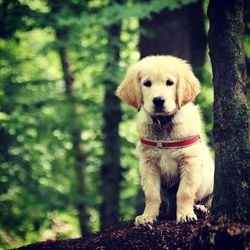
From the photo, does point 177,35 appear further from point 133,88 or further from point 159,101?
point 159,101

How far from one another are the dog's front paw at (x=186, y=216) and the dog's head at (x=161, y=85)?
0.92 metres

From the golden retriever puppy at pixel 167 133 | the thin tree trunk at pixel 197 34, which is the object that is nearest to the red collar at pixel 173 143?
the golden retriever puppy at pixel 167 133

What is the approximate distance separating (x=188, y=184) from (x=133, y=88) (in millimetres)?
1055

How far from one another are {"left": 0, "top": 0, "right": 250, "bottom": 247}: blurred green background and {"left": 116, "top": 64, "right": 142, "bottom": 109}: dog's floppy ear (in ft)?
7.91

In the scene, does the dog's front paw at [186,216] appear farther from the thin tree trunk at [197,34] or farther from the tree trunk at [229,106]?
the thin tree trunk at [197,34]

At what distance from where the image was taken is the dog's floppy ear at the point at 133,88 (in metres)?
5.00

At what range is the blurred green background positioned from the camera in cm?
893

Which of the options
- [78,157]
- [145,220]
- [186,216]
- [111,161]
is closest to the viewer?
[186,216]

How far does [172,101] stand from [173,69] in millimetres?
308

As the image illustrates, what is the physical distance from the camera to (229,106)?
159 inches

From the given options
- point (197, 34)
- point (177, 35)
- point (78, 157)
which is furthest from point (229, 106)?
point (78, 157)

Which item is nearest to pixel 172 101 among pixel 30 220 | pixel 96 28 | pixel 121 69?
pixel 121 69

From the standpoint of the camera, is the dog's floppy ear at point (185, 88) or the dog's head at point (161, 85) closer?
the dog's head at point (161, 85)

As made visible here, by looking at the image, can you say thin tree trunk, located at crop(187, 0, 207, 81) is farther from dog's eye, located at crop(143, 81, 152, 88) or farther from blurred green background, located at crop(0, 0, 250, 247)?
dog's eye, located at crop(143, 81, 152, 88)
